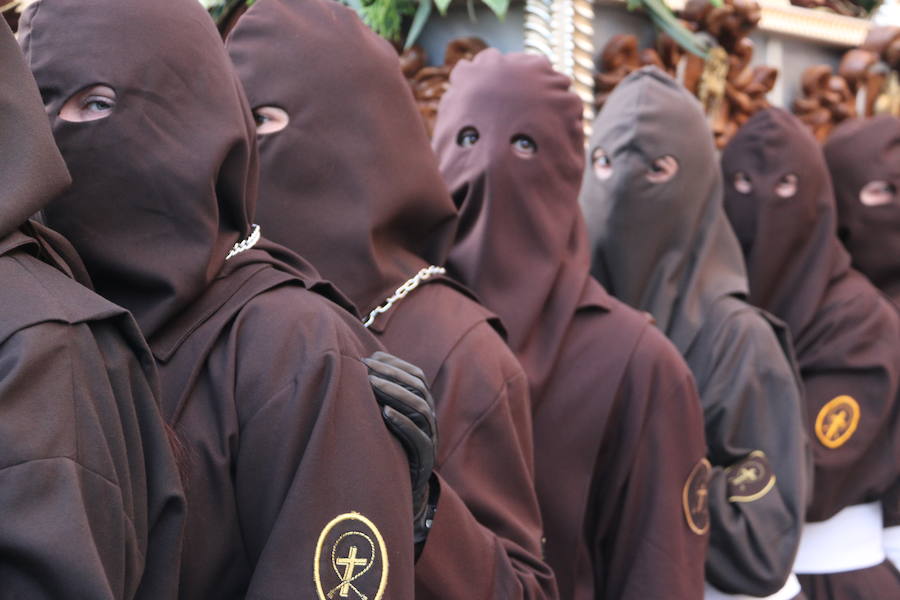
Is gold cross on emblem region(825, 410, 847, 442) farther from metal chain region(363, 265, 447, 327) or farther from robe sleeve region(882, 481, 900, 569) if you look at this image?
metal chain region(363, 265, 447, 327)

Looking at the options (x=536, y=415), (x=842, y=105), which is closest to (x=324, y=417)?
(x=536, y=415)

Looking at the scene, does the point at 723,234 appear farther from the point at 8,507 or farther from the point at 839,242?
the point at 8,507

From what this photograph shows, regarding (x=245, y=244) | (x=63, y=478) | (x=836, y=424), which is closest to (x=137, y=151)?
(x=245, y=244)

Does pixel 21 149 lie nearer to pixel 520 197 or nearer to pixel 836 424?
pixel 520 197

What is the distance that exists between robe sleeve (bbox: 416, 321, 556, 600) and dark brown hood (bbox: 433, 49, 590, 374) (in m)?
0.46

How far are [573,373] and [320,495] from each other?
1.42 m

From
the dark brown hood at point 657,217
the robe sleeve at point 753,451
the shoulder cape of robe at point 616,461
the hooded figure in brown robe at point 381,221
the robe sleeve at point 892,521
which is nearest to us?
the hooded figure in brown robe at point 381,221

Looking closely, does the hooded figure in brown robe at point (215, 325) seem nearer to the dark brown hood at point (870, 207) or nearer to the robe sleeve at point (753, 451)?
the robe sleeve at point (753, 451)

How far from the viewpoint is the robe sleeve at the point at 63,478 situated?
51.0 inches

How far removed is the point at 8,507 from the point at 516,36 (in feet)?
10.3

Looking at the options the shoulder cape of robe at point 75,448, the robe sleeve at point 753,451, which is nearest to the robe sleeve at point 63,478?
the shoulder cape of robe at point 75,448

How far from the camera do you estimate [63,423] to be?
136cm

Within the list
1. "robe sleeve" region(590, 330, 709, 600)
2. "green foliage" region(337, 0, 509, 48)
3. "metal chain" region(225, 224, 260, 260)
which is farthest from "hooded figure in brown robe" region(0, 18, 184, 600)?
"green foliage" region(337, 0, 509, 48)

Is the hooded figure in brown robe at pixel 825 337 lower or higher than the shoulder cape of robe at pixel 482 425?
lower
